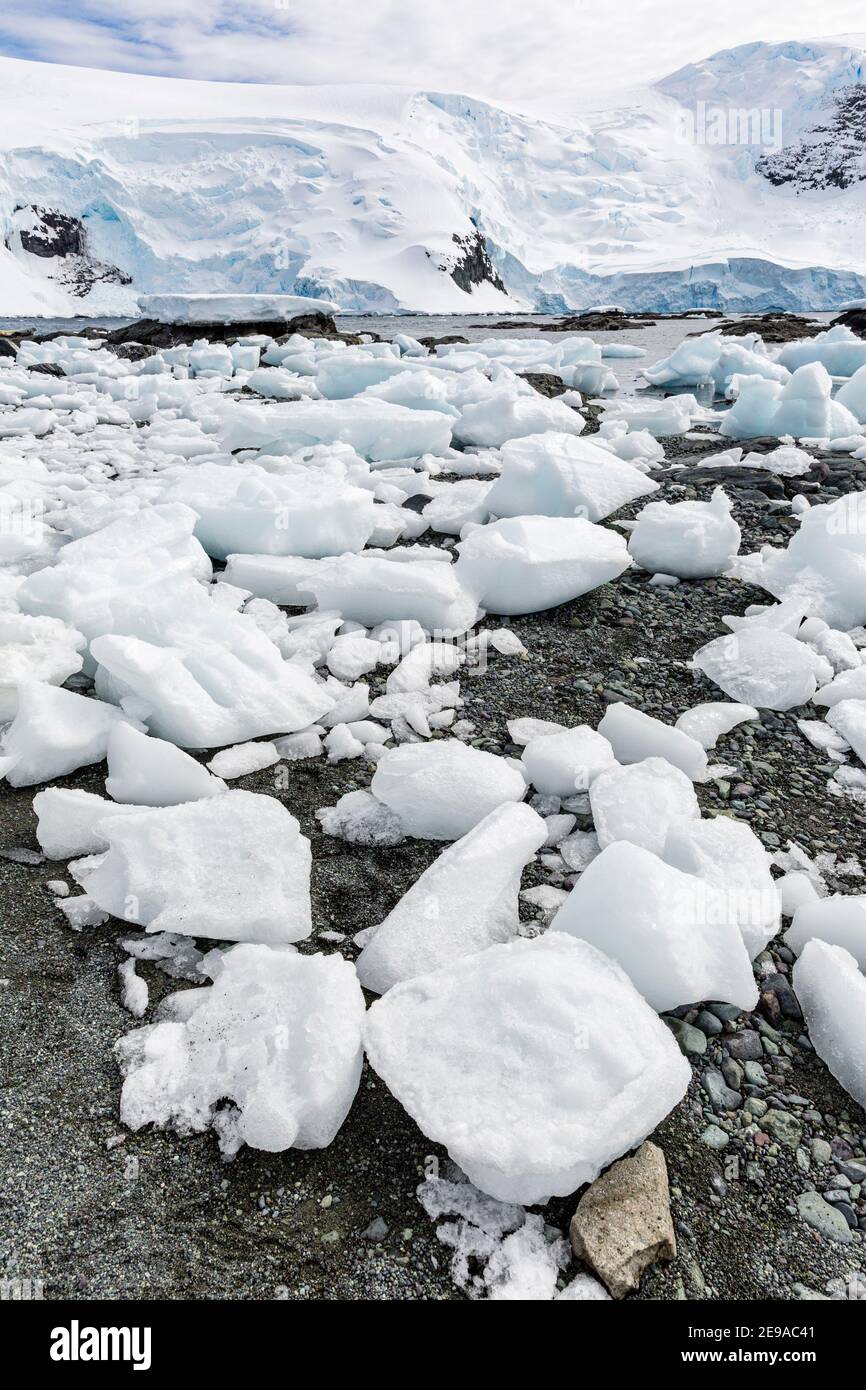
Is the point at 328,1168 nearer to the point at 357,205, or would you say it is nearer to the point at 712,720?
the point at 712,720

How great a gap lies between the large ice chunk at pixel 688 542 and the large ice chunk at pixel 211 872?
110 inches

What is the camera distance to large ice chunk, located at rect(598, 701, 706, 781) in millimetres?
Answer: 2664

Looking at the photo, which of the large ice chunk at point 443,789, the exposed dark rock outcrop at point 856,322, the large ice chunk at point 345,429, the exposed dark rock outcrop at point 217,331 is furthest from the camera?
the exposed dark rock outcrop at point 856,322

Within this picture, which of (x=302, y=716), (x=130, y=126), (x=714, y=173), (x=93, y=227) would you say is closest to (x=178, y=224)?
(x=93, y=227)

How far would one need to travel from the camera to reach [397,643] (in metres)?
3.48

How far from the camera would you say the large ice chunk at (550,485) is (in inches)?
185

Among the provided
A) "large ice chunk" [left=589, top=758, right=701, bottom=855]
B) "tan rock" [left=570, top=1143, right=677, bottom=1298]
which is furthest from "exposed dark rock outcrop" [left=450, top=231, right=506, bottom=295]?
"tan rock" [left=570, top=1143, right=677, bottom=1298]

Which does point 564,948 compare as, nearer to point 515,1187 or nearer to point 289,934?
point 515,1187

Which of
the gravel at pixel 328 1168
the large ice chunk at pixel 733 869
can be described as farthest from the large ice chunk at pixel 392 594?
the large ice chunk at pixel 733 869

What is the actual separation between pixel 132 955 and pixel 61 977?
0.16 meters

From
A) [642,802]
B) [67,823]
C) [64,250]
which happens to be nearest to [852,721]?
[642,802]

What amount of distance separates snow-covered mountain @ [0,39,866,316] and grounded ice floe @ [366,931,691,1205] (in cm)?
5798

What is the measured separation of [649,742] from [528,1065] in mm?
1437

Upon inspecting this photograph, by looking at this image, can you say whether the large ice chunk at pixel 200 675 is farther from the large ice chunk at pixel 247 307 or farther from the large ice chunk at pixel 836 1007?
the large ice chunk at pixel 247 307
